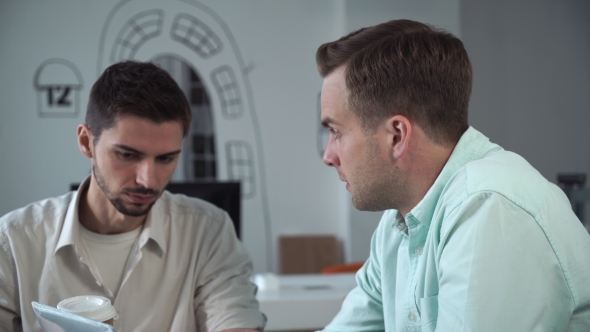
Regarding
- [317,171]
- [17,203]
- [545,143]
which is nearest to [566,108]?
[545,143]

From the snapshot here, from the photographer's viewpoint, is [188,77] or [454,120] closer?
[454,120]

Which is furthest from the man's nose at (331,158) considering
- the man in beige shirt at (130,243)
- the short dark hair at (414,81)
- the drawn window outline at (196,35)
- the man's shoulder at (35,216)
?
the drawn window outline at (196,35)

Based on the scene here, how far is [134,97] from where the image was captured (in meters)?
1.50

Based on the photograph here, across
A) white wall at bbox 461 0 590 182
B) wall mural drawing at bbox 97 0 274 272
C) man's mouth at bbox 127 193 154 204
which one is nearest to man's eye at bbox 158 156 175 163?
man's mouth at bbox 127 193 154 204

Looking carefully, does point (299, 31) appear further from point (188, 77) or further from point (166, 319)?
point (166, 319)

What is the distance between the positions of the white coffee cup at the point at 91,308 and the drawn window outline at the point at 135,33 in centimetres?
328

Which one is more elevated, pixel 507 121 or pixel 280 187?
pixel 507 121

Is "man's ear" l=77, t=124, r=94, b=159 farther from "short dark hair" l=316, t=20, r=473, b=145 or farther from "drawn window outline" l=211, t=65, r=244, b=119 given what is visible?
"drawn window outline" l=211, t=65, r=244, b=119

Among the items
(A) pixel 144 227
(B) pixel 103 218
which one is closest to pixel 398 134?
(A) pixel 144 227

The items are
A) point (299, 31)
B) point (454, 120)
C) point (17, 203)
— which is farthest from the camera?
point (299, 31)

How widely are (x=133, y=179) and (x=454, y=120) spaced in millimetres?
837

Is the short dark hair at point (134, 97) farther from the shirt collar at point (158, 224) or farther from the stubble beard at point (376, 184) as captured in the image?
the stubble beard at point (376, 184)

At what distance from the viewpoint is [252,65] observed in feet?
13.8

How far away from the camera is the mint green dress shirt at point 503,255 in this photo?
0.88 m
